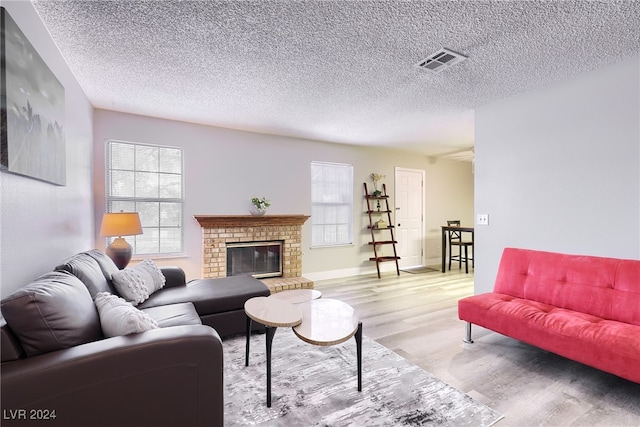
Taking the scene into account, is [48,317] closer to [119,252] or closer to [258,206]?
[119,252]

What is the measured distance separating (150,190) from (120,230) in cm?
105

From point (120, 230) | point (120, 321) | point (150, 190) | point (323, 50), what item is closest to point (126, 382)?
point (120, 321)

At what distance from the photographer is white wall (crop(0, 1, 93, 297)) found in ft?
4.99

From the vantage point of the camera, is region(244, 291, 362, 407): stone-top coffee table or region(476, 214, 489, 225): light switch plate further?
region(476, 214, 489, 225): light switch plate

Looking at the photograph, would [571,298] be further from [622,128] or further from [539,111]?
[539,111]

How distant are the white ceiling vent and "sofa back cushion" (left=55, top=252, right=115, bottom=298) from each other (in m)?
2.95

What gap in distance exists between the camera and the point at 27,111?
5.32 ft

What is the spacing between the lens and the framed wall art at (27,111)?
140cm

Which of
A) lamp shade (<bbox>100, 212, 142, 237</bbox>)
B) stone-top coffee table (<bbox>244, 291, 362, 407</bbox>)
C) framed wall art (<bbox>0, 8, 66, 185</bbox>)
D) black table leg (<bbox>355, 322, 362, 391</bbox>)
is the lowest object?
black table leg (<bbox>355, 322, 362, 391</bbox>)

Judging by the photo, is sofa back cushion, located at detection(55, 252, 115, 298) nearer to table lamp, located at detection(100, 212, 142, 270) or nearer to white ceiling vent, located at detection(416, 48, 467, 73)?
table lamp, located at detection(100, 212, 142, 270)

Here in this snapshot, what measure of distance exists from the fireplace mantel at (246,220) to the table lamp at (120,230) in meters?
0.94

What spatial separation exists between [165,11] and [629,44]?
329 cm

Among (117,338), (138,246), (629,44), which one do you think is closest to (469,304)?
(629,44)

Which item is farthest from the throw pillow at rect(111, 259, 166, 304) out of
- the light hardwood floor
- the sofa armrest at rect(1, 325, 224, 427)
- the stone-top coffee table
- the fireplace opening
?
the light hardwood floor
